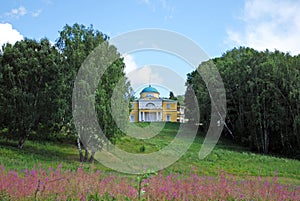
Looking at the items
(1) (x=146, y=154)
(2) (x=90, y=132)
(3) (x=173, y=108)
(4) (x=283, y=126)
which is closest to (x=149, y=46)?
(2) (x=90, y=132)

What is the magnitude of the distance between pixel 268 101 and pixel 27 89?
23019mm

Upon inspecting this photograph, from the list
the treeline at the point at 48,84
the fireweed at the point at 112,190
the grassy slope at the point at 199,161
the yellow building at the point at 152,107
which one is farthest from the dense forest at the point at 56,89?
the yellow building at the point at 152,107

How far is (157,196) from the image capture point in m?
6.66

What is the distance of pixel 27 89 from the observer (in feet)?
69.8

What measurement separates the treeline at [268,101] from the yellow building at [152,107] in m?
28.1

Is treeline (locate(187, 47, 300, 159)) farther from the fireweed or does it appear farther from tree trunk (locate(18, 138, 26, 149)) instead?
the fireweed

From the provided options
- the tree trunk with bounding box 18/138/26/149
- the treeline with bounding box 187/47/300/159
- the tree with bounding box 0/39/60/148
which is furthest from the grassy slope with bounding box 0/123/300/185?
the treeline with bounding box 187/47/300/159

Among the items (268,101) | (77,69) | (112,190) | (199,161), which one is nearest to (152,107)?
(268,101)

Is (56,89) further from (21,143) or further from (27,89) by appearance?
(21,143)

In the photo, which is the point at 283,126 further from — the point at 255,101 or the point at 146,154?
the point at 146,154

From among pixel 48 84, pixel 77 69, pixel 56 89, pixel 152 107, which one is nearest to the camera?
pixel 77 69

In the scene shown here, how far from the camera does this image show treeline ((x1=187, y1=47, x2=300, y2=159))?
102 ft

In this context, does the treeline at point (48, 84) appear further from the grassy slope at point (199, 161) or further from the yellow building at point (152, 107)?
the yellow building at point (152, 107)

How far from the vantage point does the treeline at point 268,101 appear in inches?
1224
